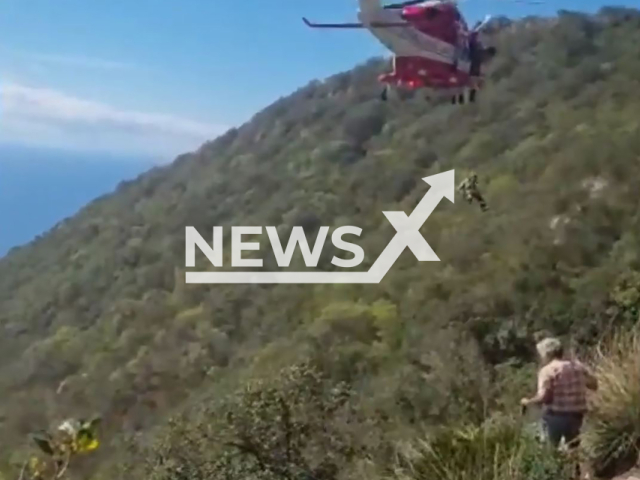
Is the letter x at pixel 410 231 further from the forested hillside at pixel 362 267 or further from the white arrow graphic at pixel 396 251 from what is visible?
the forested hillside at pixel 362 267

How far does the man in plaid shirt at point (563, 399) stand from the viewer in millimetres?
3264

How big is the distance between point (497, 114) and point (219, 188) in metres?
8.77

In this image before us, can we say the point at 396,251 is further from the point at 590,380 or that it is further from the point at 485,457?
the point at 485,457

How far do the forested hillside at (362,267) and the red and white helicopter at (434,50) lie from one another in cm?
251

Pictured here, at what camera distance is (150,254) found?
28.4m

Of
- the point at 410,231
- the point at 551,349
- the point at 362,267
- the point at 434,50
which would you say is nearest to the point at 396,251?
the point at 410,231

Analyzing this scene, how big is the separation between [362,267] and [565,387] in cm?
1937

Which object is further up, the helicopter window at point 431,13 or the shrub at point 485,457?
the helicopter window at point 431,13

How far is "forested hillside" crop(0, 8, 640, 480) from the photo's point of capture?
1070cm

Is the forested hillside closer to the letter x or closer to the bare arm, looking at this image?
the letter x

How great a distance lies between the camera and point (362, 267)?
22.7 metres

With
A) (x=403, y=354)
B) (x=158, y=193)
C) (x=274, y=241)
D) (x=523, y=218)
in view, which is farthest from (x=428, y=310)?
(x=158, y=193)

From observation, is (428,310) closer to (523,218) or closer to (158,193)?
(523,218)

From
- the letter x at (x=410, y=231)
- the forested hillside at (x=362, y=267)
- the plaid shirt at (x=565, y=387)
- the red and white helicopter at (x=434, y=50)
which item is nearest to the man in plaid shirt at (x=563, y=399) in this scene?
the plaid shirt at (x=565, y=387)
